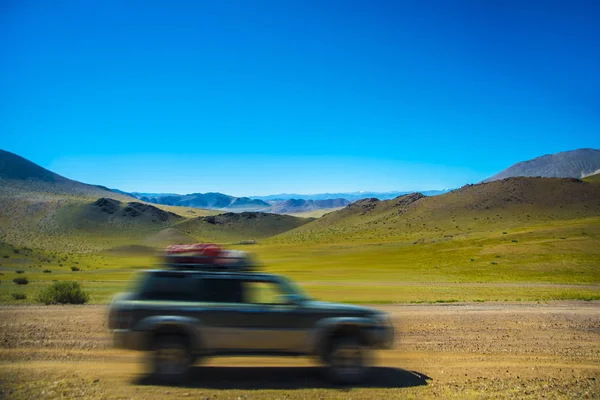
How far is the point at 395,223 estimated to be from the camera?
396ft

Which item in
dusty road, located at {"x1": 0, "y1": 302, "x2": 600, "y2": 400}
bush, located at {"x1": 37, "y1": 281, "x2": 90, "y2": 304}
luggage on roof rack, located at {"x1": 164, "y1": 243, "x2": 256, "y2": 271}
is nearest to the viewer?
dusty road, located at {"x1": 0, "y1": 302, "x2": 600, "y2": 400}

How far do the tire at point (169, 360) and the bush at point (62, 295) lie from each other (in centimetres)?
1247

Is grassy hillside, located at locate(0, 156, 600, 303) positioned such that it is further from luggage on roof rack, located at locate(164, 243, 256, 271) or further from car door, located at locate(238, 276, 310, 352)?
car door, located at locate(238, 276, 310, 352)

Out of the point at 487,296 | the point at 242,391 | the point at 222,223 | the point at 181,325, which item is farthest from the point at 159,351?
the point at 222,223

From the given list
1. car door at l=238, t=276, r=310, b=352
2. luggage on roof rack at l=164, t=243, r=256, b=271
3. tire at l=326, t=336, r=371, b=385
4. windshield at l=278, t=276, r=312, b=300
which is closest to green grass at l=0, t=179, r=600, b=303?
luggage on roof rack at l=164, t=243, r=256, b=271

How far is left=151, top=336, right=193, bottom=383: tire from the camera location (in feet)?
25.8

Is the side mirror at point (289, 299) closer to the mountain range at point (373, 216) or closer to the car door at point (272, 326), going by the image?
the car door at point (272, 326)

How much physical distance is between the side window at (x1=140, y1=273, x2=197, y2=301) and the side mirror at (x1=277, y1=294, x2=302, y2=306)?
1.50 metres

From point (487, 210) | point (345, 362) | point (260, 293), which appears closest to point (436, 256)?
point (345, 362)

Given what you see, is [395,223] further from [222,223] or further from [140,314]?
[140,314]

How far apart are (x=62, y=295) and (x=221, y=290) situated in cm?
1311

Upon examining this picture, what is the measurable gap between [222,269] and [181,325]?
1152mm

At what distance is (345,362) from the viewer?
817cm

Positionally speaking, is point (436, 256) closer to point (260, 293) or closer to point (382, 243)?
point (382, 243)
